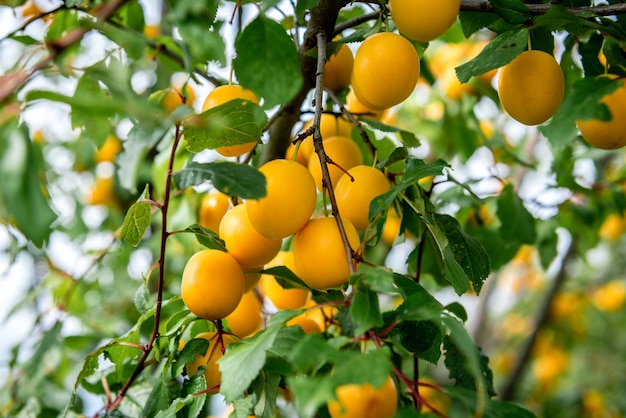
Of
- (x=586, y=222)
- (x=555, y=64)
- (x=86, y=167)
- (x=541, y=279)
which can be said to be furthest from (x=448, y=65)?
(x=541, y=279)

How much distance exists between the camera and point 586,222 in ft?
3.98

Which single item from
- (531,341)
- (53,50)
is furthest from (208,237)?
(531,341)

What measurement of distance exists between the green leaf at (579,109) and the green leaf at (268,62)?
0.21 meters

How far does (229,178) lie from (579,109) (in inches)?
11.7

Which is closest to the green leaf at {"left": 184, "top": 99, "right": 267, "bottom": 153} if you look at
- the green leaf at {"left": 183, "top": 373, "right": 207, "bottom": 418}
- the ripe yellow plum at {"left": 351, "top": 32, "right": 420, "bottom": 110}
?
the ripe yellow plum at {"left": 351, "top": 32, "right": 420, "bottom": 110}

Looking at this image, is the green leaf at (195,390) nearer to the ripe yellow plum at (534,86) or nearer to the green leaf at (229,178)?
the green leaf at (229,178)

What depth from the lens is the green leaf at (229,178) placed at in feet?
1.63

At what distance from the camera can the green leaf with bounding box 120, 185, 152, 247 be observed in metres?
0.60

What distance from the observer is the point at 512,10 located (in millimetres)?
579

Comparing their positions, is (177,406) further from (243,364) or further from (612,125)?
(612,125)

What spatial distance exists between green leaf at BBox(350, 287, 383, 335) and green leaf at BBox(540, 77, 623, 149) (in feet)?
0.63

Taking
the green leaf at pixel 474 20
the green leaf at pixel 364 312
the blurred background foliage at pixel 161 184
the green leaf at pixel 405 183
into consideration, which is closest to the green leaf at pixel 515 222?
the blurred background foliage at pixel 161 184

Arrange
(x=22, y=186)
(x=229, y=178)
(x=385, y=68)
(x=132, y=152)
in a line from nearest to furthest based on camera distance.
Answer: (x=22, y=186) < (x=229, y=178) < (x=385, y=68) < (x=132, y=152)

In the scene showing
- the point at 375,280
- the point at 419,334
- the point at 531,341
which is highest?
the point at 375,280
